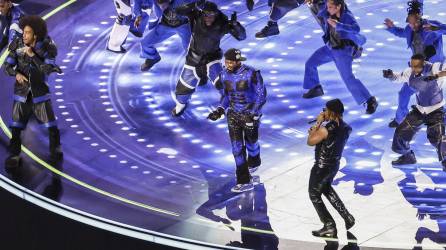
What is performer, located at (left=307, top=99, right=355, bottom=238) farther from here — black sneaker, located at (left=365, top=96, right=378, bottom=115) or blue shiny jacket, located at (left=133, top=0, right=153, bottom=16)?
blue shiny jacket, located at (left=133, top=0, right=153, bottom=16)

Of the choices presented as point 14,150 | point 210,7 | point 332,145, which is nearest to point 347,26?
point 210,7

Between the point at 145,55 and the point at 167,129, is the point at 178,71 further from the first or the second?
the point at 167,129

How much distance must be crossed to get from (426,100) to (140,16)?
443cm

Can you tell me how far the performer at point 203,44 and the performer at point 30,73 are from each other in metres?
1.79

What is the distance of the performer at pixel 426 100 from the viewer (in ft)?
43.0

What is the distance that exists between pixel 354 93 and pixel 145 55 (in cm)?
288

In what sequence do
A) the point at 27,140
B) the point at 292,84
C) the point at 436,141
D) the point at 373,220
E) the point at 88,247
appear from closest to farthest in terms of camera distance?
the point at 88,247, the point at 373,220, the point at 436,141, the point at 27,140, the point at 292,84

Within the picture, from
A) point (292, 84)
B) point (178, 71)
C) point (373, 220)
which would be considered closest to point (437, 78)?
point (373, 220)

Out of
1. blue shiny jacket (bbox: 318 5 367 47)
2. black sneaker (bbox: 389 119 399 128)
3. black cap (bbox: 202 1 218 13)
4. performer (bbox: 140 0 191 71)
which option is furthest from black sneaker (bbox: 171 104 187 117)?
black sneaker (bbox: 389 119 399 128)

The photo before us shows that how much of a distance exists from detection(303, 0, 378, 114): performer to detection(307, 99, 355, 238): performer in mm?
2934

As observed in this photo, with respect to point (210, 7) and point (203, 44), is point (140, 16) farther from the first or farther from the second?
point (210, 7)

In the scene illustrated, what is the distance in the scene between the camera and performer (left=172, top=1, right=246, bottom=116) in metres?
14.2

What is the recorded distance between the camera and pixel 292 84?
1552 centimetres

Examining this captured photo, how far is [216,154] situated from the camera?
551 inches
